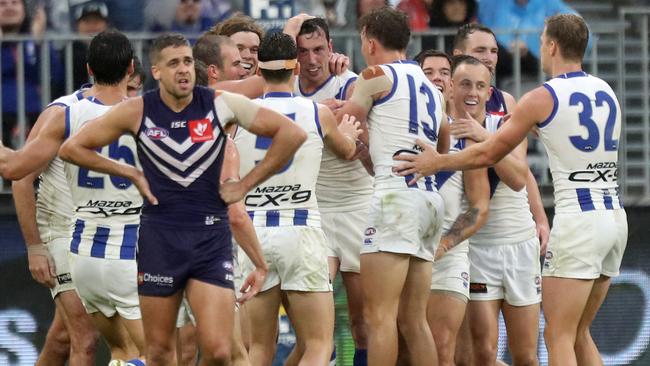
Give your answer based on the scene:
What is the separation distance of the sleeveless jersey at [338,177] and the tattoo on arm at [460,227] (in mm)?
861

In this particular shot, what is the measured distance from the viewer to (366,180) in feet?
37.6

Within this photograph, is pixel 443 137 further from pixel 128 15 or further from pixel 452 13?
pixel 128 15

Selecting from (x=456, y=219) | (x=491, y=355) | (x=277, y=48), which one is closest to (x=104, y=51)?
(x=277, y=48)

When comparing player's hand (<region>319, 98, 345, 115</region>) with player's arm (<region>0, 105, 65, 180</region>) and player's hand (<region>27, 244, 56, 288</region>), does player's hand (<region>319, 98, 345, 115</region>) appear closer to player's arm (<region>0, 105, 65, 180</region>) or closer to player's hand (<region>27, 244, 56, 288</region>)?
player's arm (<region>0, 105, 65, 180</region>)

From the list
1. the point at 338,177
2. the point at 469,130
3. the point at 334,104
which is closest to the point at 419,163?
the point at 469,130

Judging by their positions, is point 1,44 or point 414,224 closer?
point 414,224

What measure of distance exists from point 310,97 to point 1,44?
3211 mm

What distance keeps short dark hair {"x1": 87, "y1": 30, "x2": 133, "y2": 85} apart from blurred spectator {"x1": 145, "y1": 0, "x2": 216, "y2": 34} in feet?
13.3

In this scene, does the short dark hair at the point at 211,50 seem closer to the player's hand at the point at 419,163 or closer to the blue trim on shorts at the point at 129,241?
the player's hand at the point at 419,163

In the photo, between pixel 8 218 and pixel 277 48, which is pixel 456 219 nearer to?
pixel 277 48

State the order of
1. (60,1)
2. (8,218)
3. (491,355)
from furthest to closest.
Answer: (60,1) → (8,218) → (491,355)

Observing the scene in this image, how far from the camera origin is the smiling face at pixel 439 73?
1148cm

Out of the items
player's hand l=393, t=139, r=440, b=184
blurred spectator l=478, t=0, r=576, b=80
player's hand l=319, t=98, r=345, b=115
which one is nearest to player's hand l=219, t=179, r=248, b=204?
player's hand l=393, t=139, r=440, b=184

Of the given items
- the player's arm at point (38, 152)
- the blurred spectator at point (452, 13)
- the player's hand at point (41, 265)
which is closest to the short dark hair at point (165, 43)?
the player's arm at point (38, 152)
